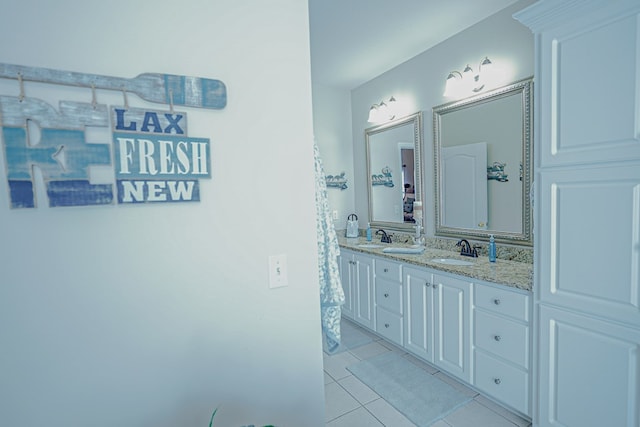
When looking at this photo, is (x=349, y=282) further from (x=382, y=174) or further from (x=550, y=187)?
(x=550, y=187)

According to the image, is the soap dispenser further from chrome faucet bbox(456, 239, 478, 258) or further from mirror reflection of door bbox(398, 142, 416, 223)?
mirror reflection of door bbox(398, 142, 416, 223)

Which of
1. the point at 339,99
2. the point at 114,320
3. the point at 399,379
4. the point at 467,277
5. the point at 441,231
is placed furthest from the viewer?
the point at 339,99

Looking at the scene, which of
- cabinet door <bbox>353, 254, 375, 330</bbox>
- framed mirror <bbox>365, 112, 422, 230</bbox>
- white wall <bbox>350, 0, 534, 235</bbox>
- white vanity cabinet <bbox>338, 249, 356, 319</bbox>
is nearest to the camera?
white wall <bbox>350, 0, 534, 235</bbox>

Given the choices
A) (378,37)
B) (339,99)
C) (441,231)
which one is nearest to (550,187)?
(441,231)

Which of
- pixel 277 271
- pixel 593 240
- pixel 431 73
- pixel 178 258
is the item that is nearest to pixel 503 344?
pixel 593 240

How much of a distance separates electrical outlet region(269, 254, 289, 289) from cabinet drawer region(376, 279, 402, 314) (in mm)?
1723

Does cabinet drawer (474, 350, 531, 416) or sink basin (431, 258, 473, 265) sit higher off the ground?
sink basin (431, 258, 473, 265)

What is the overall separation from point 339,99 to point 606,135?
2995 millimetres

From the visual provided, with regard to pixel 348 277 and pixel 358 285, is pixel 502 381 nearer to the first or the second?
pixel 358 285

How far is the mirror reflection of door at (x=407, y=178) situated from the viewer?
10.4 ft

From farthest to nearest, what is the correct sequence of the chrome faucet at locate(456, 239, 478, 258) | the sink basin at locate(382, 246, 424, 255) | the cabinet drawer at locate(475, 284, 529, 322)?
the sink basin at locate(382, 246, 424, 255), the chrome faucet at locate(456, 239, 478, 258), the cabinet drawer at locate(475, 284, 529, 322)

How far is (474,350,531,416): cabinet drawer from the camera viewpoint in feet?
5.82


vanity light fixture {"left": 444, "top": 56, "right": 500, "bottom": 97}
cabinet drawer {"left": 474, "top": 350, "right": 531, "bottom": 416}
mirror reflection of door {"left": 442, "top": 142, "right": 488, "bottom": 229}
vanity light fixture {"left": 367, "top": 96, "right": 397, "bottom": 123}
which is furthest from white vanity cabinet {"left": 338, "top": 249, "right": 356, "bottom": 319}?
vanity light fixture {"left": 444, "top": 56, "right": 500, "bottom": 97}

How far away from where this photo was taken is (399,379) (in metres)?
2.34
